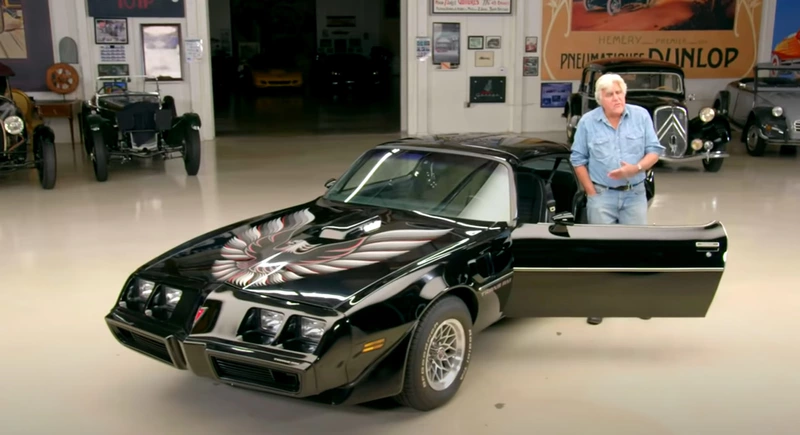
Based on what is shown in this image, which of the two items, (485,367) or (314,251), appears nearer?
(314,251)

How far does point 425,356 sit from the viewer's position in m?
3.47

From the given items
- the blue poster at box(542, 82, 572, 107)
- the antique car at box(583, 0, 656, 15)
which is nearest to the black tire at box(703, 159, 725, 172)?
the blue poster at box(542, 82, 572, 107)

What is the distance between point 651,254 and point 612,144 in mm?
822

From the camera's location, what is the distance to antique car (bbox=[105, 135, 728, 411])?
3.23 m

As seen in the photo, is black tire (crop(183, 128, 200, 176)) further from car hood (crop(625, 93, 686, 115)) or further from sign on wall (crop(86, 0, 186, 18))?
car hood (crop(625, 93, 686, 115))

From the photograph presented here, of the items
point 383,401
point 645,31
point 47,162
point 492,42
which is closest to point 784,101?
point 645,31

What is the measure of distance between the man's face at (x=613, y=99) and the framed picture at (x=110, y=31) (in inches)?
436

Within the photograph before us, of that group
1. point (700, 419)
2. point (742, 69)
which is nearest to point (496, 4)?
point (742, 69)

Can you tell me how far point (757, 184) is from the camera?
372 inches

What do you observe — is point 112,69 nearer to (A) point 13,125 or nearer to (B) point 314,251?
(A) point 13,125

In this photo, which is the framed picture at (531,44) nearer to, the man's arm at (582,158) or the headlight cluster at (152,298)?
the man's arm at (582,158)

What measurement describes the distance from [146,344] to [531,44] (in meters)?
12.4

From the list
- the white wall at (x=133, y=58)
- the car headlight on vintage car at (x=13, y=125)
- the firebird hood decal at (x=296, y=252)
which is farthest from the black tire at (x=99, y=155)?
the firebird hood decal at (x=296, y=252)

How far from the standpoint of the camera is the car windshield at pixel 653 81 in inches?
428
